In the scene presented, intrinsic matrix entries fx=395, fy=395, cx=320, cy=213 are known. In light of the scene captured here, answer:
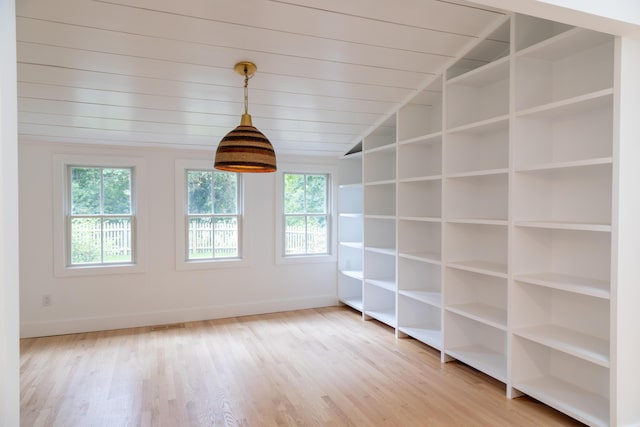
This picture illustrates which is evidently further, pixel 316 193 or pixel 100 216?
pixel 316 193

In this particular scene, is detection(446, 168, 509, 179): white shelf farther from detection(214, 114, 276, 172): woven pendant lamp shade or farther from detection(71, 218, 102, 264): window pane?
detection(71, 218, 102, 264): window pane

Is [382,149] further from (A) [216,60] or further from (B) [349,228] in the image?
(A) [216,60]

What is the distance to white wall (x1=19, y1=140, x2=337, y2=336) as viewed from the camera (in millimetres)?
4043

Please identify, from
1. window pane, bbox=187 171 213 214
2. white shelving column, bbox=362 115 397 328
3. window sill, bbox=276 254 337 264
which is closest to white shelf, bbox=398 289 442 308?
white shelving column, bbox=362 115 397 328

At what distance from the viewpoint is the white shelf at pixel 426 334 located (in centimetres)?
354

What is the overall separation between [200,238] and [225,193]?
620 millimetres

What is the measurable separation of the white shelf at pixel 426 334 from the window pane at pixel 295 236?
179cm

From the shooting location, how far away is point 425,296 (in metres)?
3.69

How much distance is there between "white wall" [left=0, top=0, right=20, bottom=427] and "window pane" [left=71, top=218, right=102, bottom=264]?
332 cm

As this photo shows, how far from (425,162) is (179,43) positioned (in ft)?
8.22

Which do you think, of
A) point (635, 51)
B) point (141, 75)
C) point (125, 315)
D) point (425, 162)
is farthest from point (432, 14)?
point (125, 315)

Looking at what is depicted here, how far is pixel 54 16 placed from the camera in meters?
2.31

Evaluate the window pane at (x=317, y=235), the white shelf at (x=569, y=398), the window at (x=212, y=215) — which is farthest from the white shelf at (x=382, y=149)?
the white shelf at (x=569, y=398)

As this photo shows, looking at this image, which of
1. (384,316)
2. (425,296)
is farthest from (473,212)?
(384,316)
